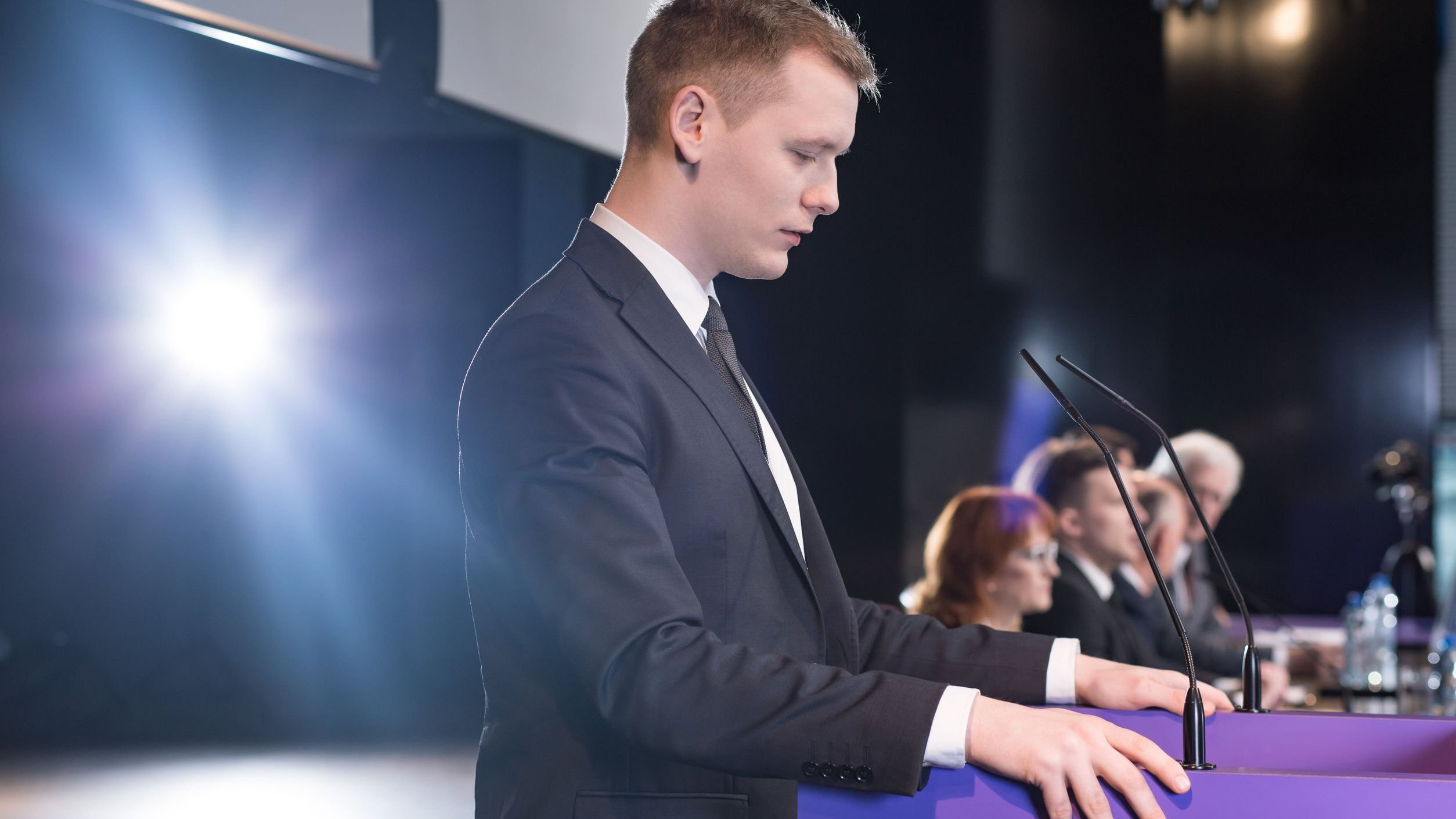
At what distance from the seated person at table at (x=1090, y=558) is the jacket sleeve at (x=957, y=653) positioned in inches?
74.4

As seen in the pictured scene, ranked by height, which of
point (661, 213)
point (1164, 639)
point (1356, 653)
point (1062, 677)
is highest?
point (661, 213)

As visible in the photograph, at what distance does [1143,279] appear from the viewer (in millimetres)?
6367

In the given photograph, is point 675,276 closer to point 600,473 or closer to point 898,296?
Result: point 600,473

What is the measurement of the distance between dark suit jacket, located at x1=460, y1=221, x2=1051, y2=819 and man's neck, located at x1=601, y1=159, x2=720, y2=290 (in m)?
0.05

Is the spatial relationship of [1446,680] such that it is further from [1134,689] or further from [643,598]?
[643,598]

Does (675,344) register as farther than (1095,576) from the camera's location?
No

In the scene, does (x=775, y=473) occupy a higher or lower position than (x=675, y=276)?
lower

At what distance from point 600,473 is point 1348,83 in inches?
248

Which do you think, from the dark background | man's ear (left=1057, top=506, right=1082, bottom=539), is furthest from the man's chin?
the dark background

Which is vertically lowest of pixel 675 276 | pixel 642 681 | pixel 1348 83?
pixel 642 681

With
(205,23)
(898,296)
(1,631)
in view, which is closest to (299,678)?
(1,631)

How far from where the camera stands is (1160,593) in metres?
3.41

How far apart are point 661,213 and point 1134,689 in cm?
62

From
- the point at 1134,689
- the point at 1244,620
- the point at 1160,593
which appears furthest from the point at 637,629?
the point at 1160,593
